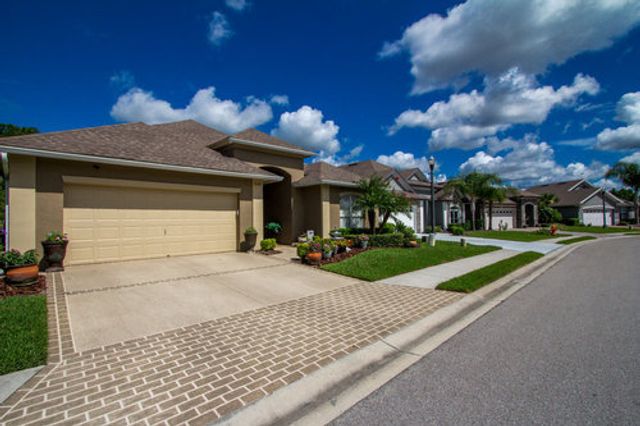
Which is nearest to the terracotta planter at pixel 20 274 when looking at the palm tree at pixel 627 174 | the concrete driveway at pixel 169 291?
the concrete driveway at pixel 169 291

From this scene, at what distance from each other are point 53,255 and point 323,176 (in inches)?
447

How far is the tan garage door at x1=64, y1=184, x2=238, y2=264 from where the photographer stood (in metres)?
9.19

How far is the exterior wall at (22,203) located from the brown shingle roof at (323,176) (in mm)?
10877

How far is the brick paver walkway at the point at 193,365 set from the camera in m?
2.77

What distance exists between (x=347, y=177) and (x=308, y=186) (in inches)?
99.7

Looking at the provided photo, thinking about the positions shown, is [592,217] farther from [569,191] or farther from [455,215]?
[455,215]

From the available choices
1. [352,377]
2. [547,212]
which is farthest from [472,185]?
[352,377]

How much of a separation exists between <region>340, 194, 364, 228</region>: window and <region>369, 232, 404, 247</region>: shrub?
286 cm

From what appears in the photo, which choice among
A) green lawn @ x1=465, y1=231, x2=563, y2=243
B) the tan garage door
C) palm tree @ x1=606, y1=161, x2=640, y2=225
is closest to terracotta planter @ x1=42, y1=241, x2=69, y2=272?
the tan garage door

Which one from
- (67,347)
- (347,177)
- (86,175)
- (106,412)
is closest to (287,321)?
(106,412)

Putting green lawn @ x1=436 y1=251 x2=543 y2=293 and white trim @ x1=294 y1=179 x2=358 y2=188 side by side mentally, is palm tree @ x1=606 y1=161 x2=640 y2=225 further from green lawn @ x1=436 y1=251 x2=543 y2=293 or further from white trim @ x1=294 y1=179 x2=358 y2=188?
white trim @ x1=294 y1=179 x2=358 y2=188

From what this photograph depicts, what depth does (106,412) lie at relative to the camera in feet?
8.95

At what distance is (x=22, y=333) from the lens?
419 centimetres

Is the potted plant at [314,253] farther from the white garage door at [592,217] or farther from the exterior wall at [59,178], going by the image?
the white garage door at [592,217]
